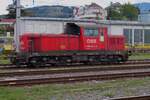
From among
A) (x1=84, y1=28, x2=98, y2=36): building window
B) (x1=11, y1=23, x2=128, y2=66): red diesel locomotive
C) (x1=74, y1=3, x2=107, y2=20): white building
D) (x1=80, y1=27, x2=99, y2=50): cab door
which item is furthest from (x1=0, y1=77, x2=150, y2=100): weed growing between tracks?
(x1=74, y1=3, x2=107, y2=20): white building

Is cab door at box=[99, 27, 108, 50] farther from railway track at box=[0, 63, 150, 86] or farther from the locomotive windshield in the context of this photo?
railway track at box=[0, 63, 150, 86]

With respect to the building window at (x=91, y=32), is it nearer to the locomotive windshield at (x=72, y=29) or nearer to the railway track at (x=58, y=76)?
the locomotive windshield at (x=72, y=29)

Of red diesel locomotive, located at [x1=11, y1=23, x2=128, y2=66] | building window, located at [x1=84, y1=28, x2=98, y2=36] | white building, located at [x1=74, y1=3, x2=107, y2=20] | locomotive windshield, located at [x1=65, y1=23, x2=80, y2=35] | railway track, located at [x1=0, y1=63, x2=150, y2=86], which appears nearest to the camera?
railway track, located at [x1=0, y1=63, x2=150, y2=86]

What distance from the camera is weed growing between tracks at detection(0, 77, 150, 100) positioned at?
1275cm

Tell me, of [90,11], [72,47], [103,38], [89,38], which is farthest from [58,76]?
[90,11]

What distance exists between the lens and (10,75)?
19.8m

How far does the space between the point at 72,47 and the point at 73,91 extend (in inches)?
543

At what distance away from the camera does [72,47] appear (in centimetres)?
2778

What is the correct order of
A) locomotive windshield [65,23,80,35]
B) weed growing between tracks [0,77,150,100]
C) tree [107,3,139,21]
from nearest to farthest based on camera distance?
weed growing between tracks [0,77,150,100] → locomotive windshield [65,23,80,35] → tree [107,3,139,21]

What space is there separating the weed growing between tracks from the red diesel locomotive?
10.0 m

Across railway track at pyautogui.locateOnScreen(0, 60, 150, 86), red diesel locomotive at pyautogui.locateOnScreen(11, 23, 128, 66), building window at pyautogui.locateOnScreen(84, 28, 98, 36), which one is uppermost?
building window at pyautogui.locateOnScreen(84, 28, 98, 36)

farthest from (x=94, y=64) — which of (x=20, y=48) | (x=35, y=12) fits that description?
(x=35, y=12)

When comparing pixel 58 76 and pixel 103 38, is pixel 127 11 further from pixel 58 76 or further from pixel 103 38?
pixel 58 76

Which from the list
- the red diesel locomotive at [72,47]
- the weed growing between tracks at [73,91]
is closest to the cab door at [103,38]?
the red diesel locomotive at [72,47]
